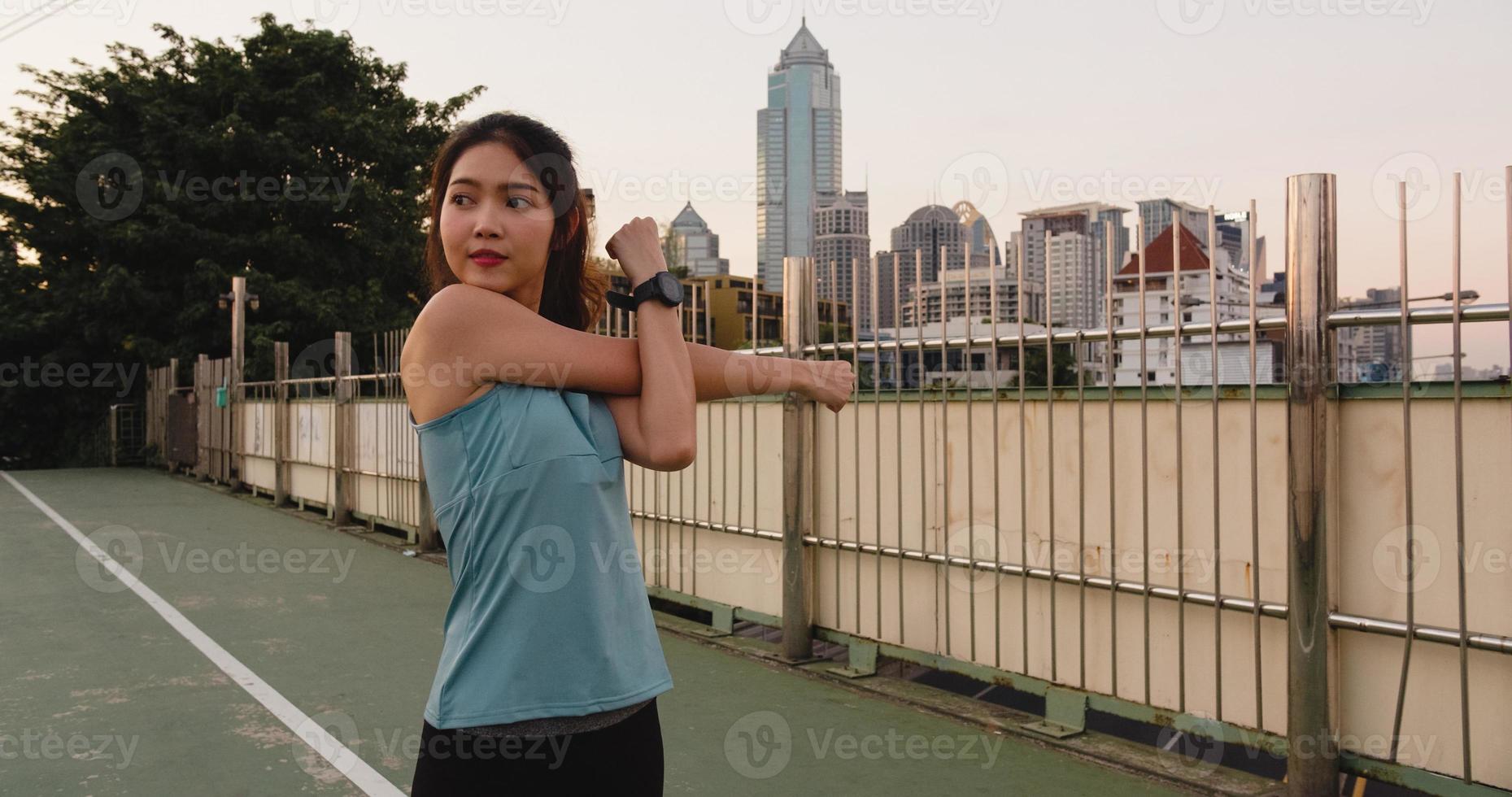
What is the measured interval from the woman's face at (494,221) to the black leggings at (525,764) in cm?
61

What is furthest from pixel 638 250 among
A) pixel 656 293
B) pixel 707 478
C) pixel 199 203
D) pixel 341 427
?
pixel 199 203

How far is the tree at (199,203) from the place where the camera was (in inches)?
1011

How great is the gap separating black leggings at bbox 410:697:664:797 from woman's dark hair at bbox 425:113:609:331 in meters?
0.62

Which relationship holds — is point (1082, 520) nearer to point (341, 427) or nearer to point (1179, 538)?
point (1179, 538)

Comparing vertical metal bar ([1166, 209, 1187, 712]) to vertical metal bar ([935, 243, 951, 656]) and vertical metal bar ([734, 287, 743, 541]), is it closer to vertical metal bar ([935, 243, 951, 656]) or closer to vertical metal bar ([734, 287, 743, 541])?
vertical metal bar ([935, 243, 951, 656])

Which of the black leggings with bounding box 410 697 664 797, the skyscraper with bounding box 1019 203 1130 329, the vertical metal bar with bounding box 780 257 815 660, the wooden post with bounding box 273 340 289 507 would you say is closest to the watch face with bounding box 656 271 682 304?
the black leggings with bounding box 410 697 664 797

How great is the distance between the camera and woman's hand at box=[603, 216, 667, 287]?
1.61m

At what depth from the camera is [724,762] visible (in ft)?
14.3

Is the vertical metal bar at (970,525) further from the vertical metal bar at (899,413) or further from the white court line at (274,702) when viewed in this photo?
the white court line at (274,702)

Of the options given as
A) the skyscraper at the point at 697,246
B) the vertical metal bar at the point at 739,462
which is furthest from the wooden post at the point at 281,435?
the skyscraper at the point at 697,246

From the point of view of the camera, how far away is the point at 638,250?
164 cm

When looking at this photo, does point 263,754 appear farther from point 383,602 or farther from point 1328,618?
point 1328,618

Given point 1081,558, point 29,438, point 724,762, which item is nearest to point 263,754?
point 724,762

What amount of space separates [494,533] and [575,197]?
0.54m
